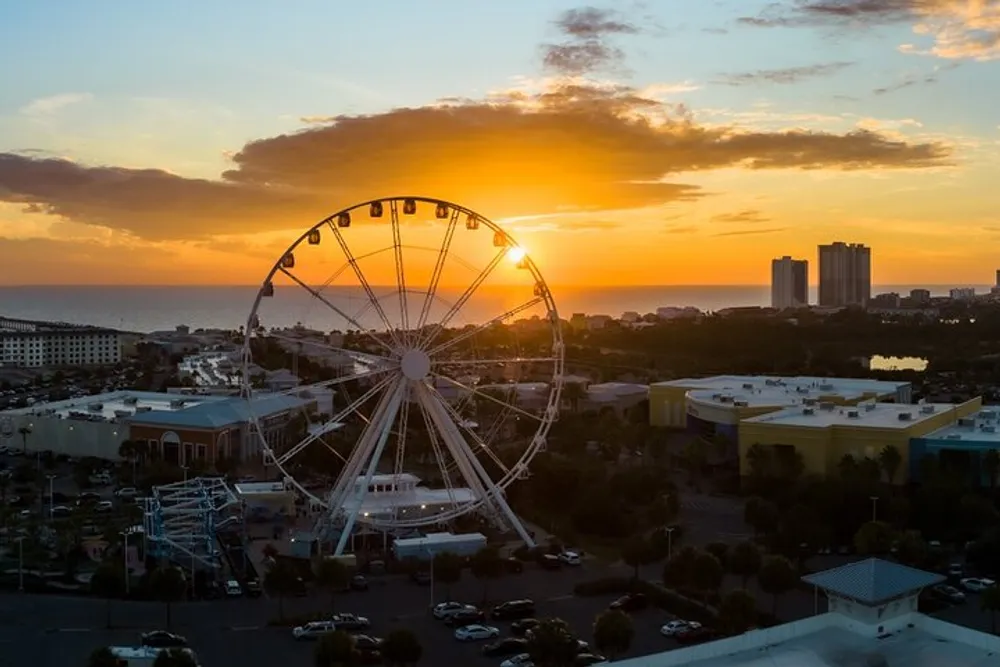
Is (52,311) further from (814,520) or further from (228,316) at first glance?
(814,520)

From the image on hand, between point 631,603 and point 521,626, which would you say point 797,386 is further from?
point 521,626

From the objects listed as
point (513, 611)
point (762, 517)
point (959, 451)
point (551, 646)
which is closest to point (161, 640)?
point (513, 611)

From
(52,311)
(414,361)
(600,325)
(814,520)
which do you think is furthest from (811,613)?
(52,311)

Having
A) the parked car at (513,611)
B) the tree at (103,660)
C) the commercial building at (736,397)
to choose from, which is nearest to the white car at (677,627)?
the parked car at (513,611)

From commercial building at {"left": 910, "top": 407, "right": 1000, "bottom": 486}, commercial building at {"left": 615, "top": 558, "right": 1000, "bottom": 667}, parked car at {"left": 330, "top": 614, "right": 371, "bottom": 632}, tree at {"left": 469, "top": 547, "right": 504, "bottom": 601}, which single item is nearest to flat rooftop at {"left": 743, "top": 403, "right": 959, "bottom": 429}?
commercial building at {"left": 910, "top": 407, "right": 1000, "bottom": 486}

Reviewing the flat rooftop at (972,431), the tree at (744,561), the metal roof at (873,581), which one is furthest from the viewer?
the flat rooftop at (972,431)

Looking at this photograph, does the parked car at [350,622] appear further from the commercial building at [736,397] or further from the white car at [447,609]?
the commercial building at [736,397]
